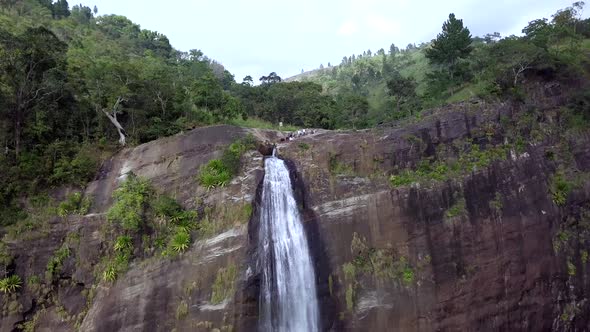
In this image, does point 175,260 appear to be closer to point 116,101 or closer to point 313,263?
point 313,263

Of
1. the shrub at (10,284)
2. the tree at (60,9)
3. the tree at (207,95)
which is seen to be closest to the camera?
the shrub at (10,284)

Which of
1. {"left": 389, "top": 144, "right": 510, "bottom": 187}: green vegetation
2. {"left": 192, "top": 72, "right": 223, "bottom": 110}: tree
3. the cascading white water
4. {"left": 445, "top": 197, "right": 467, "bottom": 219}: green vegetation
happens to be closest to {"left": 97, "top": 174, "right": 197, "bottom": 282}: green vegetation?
the cascading white water

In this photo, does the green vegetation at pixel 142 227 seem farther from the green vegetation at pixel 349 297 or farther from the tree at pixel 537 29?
the tree at pixel 537 29

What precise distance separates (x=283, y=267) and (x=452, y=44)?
22.3m

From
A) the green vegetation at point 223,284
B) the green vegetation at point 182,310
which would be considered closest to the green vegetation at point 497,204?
the green vegetation at point 223,284

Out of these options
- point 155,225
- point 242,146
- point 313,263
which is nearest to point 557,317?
point 313,263

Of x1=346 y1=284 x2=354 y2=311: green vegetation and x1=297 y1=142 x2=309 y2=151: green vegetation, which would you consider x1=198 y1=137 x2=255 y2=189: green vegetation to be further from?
x1=346 y1=284 x2=354 y2=311: green vegetation

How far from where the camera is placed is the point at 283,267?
17.5 metres

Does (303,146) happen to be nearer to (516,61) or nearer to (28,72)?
(516,61)

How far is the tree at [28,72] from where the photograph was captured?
18.9 meters

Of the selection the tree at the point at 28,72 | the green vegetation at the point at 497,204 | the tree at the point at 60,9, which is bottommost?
the green vegetation at the point at 497,204

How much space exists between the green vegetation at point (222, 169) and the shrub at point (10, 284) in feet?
25.8

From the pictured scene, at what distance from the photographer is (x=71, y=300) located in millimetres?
17266

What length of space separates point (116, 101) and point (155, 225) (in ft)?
23.3
